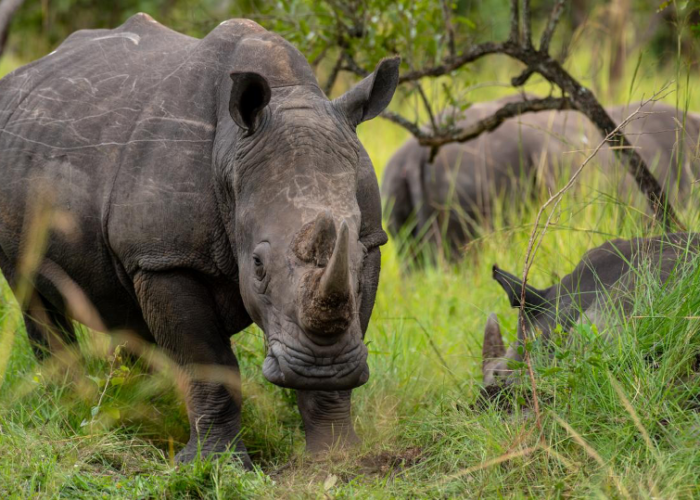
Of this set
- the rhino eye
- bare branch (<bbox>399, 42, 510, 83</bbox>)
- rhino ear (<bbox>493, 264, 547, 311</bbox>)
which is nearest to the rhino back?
the rhino eye

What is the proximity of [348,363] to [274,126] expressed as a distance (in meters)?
1.00

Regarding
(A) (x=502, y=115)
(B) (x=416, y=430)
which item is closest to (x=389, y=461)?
(B) (x=416, y=430)

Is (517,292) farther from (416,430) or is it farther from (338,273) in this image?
(338,273)

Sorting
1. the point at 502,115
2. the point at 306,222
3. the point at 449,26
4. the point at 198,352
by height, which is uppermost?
the point at 449,26

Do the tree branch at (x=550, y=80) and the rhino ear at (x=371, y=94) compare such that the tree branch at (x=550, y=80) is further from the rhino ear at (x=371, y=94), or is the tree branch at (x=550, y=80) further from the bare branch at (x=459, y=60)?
the rhino ear at (x=371, y=94)

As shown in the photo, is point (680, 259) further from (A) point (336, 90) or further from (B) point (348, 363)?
(A) point (336, 90)

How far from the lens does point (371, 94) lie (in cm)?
428

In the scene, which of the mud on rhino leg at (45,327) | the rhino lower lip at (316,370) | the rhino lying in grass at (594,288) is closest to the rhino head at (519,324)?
the rhino lying in grass at (594,288)

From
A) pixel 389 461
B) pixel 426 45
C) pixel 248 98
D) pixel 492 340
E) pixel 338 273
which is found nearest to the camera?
pixel 338 273

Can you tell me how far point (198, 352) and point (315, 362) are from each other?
2.84 feet

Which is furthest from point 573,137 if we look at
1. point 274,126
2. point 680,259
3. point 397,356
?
point 274,126

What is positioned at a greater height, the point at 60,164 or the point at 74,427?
the point at 60,164

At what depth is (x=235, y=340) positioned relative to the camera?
5570 millimetres

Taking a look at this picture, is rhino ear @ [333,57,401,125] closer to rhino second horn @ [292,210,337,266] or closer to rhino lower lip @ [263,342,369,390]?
rhino second horn @ [292,210,337,266]
